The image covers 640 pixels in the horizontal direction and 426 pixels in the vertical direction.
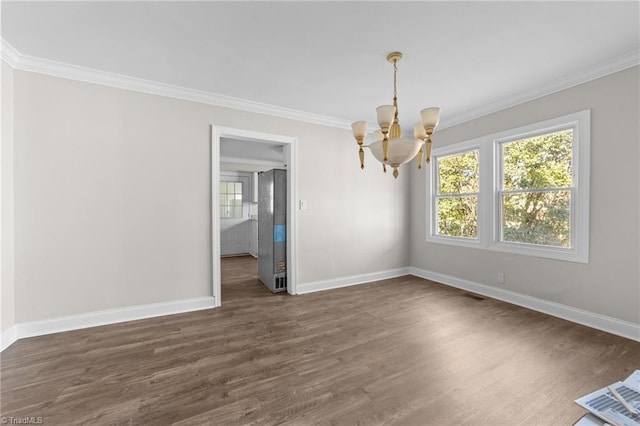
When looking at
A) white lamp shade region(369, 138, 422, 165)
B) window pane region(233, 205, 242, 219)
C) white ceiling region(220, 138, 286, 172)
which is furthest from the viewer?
window pane region(233, 205, 242, 219)

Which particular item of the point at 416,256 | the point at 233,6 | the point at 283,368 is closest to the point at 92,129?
the point at 233,6

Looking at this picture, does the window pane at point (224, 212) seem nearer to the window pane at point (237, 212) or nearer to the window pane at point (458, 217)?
the window pane at point (237, 212)

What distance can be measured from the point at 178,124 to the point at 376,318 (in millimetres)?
3163

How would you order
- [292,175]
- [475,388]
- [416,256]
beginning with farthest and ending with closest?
1. [416,256]
2. [292,175]
3. [475,388]

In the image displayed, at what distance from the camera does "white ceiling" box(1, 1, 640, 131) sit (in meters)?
1.86

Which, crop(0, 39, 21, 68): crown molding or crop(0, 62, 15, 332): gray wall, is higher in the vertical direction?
crop(0, 39, 21, 68): crown molding

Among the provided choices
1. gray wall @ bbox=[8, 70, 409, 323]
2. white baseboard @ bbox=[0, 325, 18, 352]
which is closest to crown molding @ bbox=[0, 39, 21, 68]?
gray wall @ bbox=[8, 70, 409, 323]

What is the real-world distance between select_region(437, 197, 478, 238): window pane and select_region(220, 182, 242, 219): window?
4995mm

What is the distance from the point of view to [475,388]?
5.82 feet

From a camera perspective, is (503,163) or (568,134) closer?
(568,134)

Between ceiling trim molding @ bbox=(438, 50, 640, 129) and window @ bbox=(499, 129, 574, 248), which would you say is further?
window @ bbox=(499, 129, 574, 248)

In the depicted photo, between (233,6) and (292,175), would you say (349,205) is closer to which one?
(292,175)

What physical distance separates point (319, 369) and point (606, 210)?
123 inches

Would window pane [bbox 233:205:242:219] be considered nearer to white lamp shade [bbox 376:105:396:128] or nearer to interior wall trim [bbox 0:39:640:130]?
interior wall trim [bbox 0:39:640:130]
